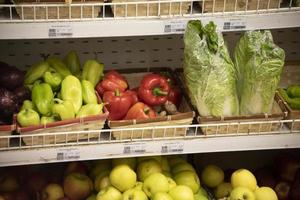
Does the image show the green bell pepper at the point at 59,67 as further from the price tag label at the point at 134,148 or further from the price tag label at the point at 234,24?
the price tag label at the point at 234,24

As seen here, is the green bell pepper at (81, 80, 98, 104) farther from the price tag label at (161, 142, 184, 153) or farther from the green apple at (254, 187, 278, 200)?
the green apple at (254, 187, 278, 200)

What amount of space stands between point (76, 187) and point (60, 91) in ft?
1.34

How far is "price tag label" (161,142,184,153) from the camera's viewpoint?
2.11m

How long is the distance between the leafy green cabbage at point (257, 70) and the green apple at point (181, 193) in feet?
1.23

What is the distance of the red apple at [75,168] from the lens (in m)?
2.39

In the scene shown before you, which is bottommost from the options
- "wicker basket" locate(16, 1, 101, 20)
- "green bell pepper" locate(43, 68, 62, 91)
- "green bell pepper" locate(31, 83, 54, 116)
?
"green bell pepper" locate(31, 83, 54, 116)

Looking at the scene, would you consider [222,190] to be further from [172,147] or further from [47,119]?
[47,119]

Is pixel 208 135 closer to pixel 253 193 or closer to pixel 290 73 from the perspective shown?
pixel 253 193

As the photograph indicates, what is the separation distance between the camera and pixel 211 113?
7.05ft

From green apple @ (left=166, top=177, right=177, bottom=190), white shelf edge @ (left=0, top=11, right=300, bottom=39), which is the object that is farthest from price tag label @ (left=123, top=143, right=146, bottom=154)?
white shelf edge @ (left=0, top=11, right=300, bottom=39)

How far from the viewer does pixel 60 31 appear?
190 centimetres

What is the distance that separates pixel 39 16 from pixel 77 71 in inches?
16.7

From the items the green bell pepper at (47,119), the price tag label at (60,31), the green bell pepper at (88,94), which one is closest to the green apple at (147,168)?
the green bell pepper at (88,94)

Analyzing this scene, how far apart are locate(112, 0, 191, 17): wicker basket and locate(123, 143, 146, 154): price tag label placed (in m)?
0.48
